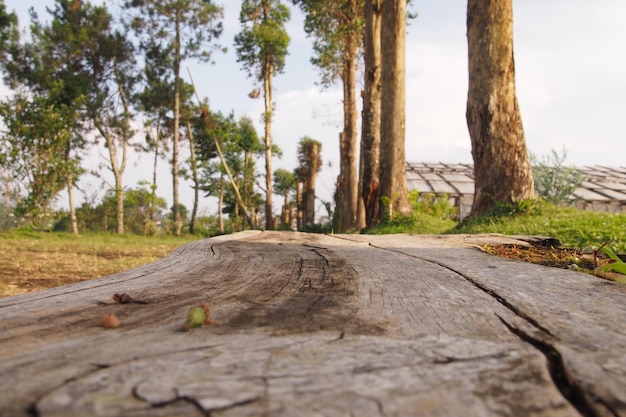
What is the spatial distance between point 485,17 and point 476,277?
17.9 feet

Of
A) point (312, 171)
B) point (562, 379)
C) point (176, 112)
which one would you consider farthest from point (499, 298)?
point (312, 171)

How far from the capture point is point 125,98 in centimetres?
2603

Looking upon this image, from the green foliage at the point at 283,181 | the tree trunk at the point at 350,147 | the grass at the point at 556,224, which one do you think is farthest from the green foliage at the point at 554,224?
the green foliage at the point at 283,181

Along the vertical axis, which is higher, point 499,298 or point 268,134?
point 268,134

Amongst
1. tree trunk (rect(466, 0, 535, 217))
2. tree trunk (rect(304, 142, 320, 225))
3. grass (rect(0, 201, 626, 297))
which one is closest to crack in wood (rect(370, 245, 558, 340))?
grass (rect(0, 201, 626, 297))

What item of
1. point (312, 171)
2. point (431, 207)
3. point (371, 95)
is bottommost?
point (431, 207)

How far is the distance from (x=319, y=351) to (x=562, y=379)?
0.35 m

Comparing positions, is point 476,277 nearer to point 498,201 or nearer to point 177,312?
point 177,312

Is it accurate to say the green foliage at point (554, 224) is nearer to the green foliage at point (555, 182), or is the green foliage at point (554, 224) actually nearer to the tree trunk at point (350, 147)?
the green foliage at point (555, 182)

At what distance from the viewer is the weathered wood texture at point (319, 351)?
526 mm

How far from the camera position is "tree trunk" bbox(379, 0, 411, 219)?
8.58m

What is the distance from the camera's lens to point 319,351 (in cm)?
70

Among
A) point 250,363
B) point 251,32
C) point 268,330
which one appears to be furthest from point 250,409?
point 251,32

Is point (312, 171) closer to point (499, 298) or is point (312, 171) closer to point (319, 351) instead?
point (499, 298)
